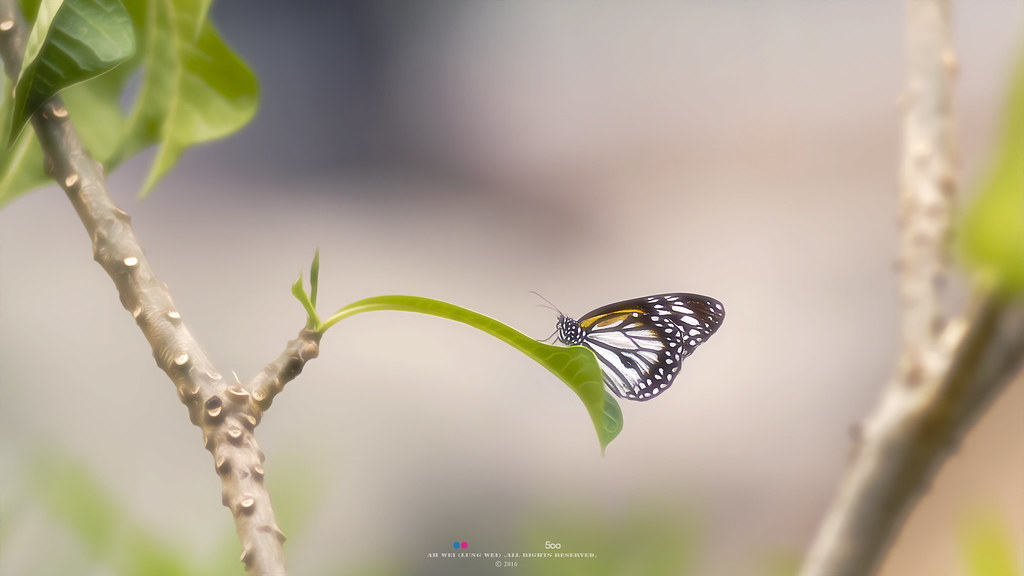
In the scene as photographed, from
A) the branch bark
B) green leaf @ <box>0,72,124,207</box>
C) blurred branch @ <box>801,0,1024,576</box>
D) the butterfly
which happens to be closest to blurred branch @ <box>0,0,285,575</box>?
the branch bark

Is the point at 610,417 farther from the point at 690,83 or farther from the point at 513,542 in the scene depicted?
the point at 690,83

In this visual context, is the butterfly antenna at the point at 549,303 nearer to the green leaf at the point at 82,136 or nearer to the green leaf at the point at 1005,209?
the green leaf at the point at 82,136

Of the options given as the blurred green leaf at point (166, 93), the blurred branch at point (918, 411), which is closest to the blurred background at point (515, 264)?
the blurred green leaf at point (166, 93)

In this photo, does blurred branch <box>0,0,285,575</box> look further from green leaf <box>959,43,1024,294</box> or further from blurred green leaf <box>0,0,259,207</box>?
green leaf <box>959,43,1024,294</box>

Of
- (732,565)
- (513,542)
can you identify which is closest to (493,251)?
(513,542)

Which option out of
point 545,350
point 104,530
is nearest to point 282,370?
point 545,350

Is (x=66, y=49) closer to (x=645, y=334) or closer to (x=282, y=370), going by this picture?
(x=282, y=370)
